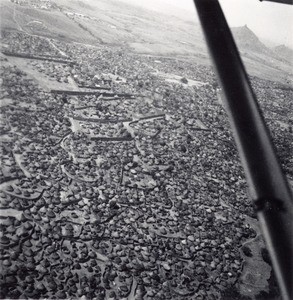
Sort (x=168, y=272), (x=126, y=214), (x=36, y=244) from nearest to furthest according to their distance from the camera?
(x=36, y=244) → (x=168, y=272) → (x=126, y=214)

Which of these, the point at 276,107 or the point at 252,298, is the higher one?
the point at 276,107

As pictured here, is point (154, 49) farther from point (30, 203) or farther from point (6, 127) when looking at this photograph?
point (30, 203)

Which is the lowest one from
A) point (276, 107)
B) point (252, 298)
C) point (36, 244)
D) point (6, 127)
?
point (252, 298)

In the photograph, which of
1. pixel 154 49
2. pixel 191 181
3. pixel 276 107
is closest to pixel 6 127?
pixel 191 181

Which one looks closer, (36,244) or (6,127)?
(36,244)

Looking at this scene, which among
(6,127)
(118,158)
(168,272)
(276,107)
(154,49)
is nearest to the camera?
(168,272)

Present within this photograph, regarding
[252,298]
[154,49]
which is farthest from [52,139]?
[154,49]

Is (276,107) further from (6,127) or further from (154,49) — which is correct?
(6,127)
